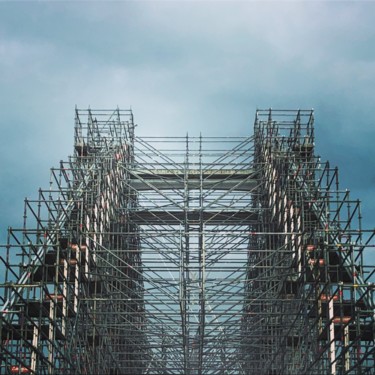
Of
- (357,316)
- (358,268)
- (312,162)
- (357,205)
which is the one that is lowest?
(357,316)

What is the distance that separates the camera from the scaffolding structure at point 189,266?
109ft

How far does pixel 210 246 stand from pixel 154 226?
362 centimetres

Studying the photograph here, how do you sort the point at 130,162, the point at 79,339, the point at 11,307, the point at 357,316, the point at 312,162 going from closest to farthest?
the point at 357,316
the point at 11,307
the point at 79,339
the point at 312,162
the point at 130,162

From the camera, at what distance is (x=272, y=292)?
40.4 meters

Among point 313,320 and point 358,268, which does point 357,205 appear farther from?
point 313,320

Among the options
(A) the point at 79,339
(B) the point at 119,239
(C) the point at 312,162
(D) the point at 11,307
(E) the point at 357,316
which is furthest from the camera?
(B) the point at 119,239

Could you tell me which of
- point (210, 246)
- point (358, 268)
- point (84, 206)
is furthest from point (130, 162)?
point (358, 268)

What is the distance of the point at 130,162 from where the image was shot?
4709 centimetres

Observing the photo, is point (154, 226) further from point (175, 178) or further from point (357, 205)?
point (357, 205)

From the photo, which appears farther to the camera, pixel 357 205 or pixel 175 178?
pixel 175 178

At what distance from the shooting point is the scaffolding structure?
33188mm

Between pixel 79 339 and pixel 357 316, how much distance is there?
11.9 metres

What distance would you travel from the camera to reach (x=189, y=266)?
38.7 metres

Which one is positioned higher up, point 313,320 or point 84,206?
point 84,206
